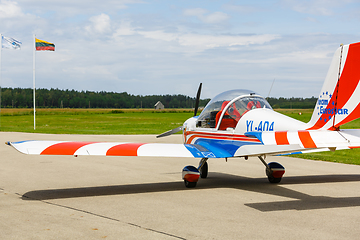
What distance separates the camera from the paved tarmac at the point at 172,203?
559cm

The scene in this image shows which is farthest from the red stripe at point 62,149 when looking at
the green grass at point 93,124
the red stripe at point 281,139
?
the green grass at point 93,124

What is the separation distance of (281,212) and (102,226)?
2996 mm

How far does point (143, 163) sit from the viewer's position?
13461 millimetres

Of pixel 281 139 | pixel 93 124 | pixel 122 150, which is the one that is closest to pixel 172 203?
pixel 122 150

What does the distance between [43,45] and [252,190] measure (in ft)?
99.2

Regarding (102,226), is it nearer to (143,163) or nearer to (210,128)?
(210,128)

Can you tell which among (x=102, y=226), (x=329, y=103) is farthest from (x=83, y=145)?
(x=329, y=103)

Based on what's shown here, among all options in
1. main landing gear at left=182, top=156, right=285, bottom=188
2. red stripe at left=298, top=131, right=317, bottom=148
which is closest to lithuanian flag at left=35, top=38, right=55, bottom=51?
main landing gear at left=182, top=156, right=285, bottom=188

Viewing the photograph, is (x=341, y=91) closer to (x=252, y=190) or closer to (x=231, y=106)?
(x=231, y=106)

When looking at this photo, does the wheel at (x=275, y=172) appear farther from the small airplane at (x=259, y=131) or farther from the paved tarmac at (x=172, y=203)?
the paved tarmac at (x=172, y=203)

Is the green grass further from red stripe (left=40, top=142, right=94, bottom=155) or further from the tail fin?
the tail fin

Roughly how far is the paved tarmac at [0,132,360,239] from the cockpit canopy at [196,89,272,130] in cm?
152

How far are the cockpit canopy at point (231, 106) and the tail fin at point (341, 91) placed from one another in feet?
5.79

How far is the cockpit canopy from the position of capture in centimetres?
905
